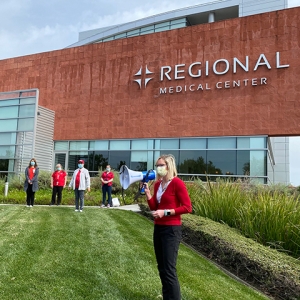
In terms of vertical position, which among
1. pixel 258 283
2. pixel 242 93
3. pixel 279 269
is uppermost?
pixel 242 93

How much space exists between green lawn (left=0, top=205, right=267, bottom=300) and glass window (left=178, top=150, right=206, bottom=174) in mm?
12454

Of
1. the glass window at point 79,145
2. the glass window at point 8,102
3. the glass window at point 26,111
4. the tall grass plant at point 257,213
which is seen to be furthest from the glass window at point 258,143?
the glass window at point 8,102

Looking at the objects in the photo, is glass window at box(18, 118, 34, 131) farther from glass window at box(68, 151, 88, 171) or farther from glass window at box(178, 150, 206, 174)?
glass window at box(178, 150, 206, 174)

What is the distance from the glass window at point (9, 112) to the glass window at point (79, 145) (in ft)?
14.6

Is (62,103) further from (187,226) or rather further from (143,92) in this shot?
(187,226)

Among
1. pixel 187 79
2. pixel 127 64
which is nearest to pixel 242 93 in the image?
pixel 187 79

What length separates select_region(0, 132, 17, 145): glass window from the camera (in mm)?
23109

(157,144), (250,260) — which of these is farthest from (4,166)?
(250,260)

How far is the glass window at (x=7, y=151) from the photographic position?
75.6 feet

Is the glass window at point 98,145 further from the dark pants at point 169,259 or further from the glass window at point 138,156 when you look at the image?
the dark pants at point 169,259

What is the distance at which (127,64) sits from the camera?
23.5m

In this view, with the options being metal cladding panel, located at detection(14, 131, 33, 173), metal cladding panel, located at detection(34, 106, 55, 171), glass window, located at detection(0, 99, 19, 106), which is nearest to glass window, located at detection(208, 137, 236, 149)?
metal cladding panel, located at detection(34, 106, 55, 171)

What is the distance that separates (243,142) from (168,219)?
1671 cm

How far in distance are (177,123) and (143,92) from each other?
3.39 metres
